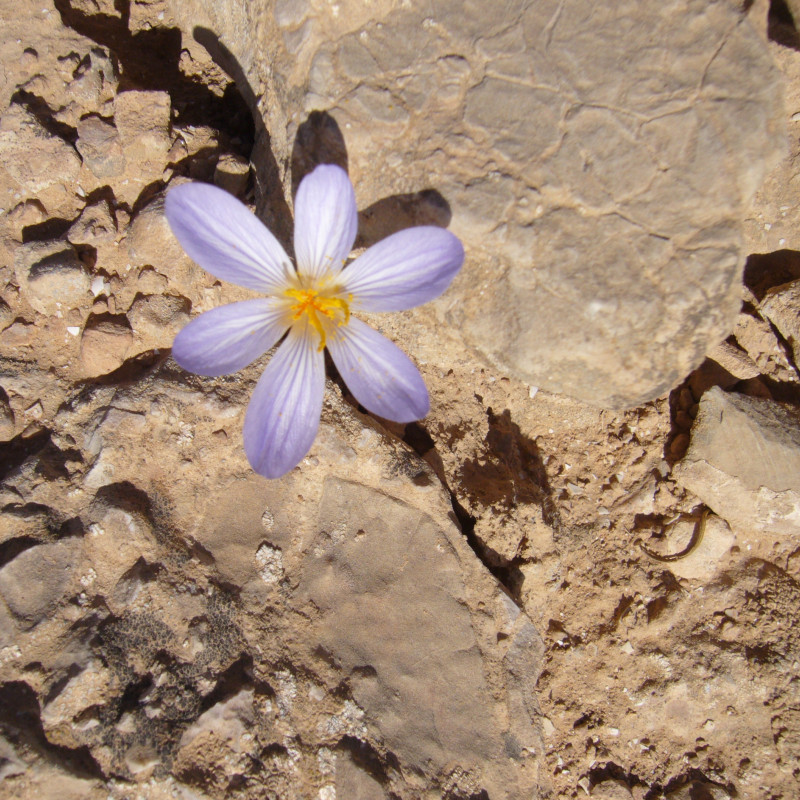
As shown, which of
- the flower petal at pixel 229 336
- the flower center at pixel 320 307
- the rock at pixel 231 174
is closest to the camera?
the flower petal at pixel 229 336

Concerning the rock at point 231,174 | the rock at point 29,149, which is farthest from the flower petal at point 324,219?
the rock at point 29,149

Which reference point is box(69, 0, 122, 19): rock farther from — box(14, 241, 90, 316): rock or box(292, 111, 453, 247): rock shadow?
box(292, 111, 453, 247): rock shadow

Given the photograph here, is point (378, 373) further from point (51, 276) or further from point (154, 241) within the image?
point (51, 276)

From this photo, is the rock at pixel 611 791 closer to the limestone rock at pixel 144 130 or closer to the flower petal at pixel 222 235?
the flower petal at pixel 222 235

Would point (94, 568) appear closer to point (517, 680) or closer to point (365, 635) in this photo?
point (365, 635)

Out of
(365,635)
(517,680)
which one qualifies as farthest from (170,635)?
(517,680)

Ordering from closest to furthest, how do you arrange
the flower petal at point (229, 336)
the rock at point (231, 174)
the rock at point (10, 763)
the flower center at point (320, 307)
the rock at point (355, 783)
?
the rock at point (10, 763) < the rock at point (355, 783) < the flower petal at point (229, 336) < the flower center at point (320, 307) < the rock at point (231, 174)

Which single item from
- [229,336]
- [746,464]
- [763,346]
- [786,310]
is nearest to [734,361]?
[763,346]
